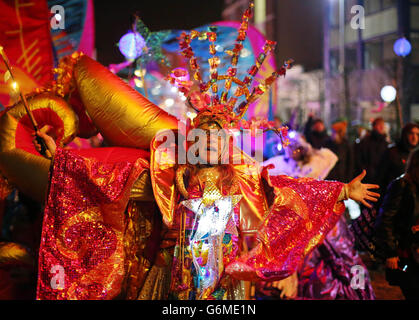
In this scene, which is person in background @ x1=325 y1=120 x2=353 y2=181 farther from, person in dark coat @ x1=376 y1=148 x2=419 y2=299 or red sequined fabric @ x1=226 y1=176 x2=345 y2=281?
red sequined fabric @ x1=226 y1=176 x2=345 y2=281

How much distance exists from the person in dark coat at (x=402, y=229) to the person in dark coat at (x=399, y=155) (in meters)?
2.07

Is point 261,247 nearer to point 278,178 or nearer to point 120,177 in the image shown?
point 278,178

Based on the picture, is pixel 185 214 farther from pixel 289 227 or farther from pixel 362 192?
pixel 362 192

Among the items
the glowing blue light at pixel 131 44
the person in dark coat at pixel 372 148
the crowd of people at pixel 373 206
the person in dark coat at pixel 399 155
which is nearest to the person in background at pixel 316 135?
the crowd of people at pixel 373 206

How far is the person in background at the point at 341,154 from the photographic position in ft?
18.8

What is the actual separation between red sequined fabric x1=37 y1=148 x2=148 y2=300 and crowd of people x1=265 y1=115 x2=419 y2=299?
1.49 m

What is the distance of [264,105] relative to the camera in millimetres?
5875

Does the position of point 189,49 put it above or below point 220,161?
above

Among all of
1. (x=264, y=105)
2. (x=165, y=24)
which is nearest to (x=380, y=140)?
(x=264, y=105)

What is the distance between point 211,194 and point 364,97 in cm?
1638

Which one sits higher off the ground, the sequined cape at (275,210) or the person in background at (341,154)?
the person in background at (341,154)

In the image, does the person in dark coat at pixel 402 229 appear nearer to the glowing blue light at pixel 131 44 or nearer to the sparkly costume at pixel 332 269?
the sparkly costume at pixel 332 269

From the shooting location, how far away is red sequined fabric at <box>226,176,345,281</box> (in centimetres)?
295

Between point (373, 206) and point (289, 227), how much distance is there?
123 cm
